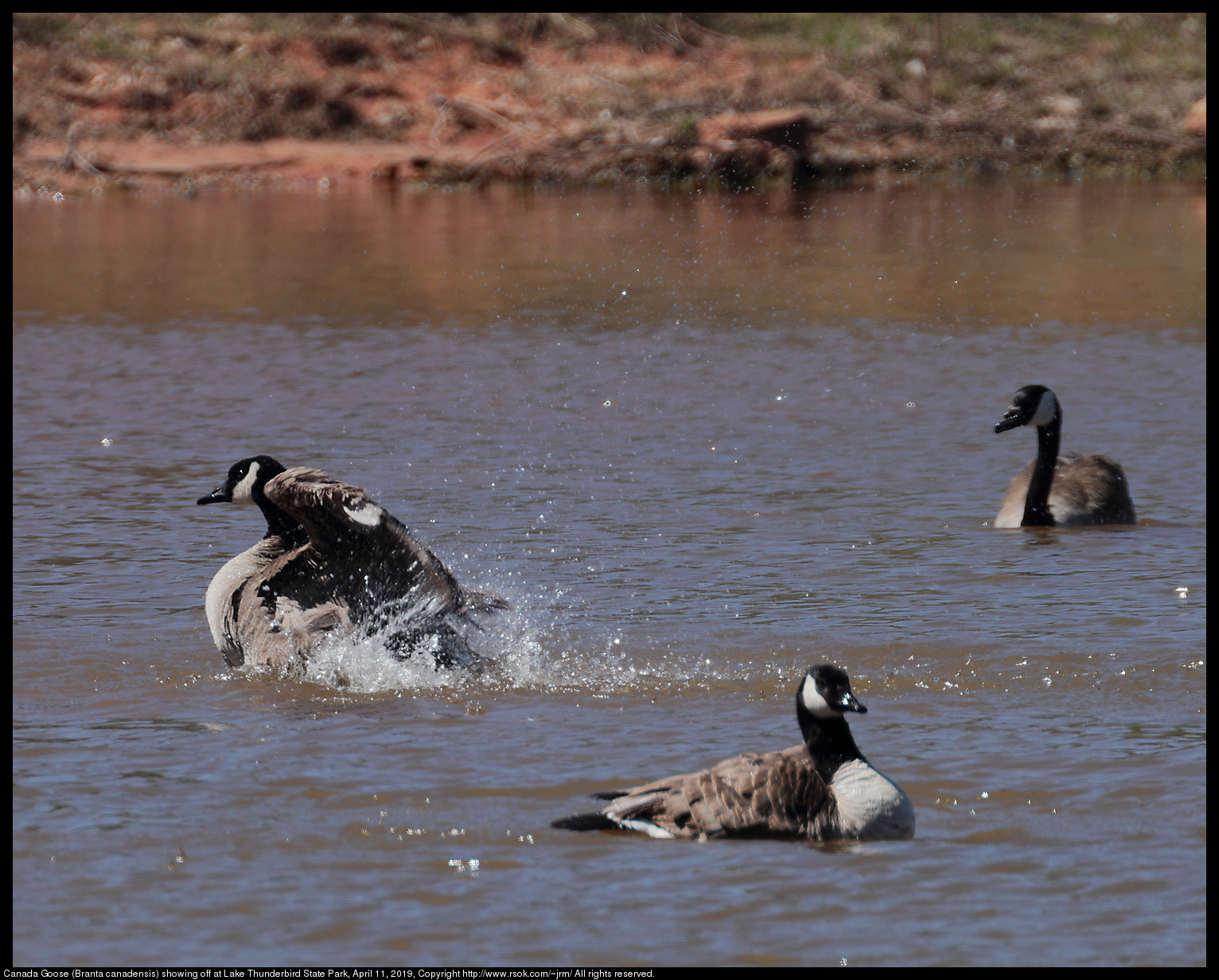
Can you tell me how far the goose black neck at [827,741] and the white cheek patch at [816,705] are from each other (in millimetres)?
12

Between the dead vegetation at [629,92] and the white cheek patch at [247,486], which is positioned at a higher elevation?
the dead vegetation at [629,92]

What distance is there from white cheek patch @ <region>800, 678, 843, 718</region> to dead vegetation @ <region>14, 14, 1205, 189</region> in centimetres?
2388

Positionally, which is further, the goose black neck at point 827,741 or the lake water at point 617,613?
the goose black neck at point 827,741

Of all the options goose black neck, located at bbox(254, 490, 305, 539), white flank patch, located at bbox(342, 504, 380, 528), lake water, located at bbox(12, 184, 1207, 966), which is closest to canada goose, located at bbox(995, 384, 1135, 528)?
lake water, located at bbox(12, 184, 1207, 966)

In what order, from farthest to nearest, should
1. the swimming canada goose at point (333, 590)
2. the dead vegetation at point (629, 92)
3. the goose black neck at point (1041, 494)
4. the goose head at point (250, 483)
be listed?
1. the dead vegetation at point (629, 92)
2. the goose black neck at point (1041, 494)
3. the goose head at point (250, 483)
4. the swimming canada goose at point (333, 590)

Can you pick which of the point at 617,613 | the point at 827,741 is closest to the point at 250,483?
the point at 617,613

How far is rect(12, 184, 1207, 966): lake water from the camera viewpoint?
5148mm

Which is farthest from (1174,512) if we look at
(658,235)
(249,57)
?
(249,57)

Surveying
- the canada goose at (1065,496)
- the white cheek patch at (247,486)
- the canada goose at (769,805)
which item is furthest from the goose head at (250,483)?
the canada goose at (1065,496)

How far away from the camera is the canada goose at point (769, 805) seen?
5578 mm

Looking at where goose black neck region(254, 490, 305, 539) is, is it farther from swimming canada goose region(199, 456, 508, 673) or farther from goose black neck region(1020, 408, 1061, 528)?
goose black neck region(1020, 408, 1061, 528)

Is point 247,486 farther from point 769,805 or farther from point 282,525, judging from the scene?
point 769,805

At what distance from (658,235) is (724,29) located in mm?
12671

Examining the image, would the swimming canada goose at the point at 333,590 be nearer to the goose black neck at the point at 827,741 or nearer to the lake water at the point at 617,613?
the lake water at the point at 617,613
